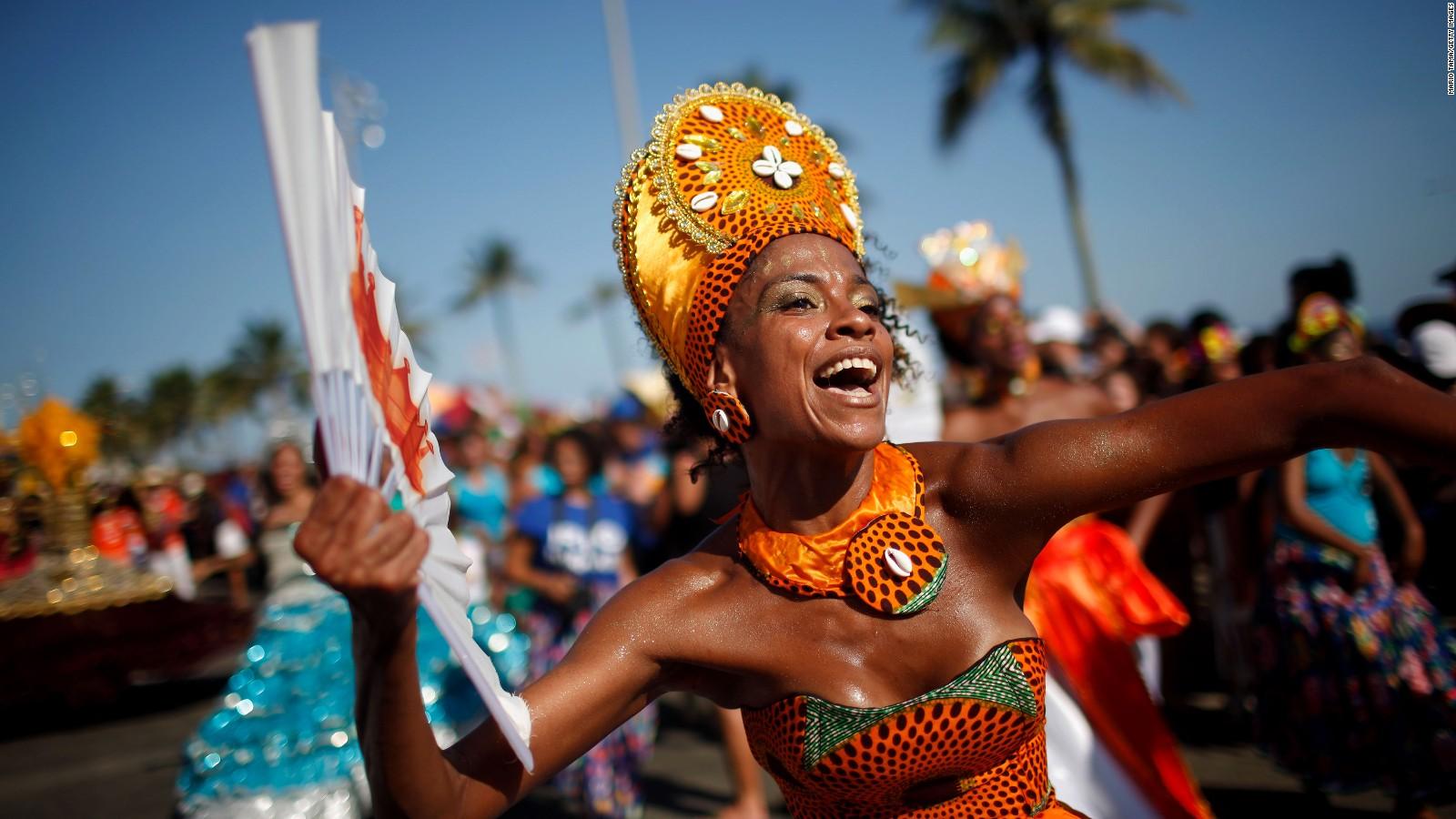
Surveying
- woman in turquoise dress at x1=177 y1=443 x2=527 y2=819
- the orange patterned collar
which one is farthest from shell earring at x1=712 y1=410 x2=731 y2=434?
woman in turquoise dress at x1=177 y1=443 x2=527 y2=819

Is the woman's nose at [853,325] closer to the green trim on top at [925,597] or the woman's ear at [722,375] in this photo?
the woman's ear at [722,375]

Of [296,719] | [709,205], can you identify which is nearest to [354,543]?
[709,205]

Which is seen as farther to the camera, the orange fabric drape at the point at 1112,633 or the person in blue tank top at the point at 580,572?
the person in blue tank top at the point at 580,572

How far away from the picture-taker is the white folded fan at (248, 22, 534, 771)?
1133 millimetres

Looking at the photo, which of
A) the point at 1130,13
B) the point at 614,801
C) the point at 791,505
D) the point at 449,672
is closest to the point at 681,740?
the point at 614,801

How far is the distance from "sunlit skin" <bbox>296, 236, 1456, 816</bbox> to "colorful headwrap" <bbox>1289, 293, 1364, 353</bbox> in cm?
297

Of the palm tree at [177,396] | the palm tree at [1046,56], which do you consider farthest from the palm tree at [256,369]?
the palm tree at [1046,56]

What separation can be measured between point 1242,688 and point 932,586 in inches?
199

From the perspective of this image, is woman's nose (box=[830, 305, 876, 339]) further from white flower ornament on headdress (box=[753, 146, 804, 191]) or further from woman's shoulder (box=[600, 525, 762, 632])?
woman's shoulder (box=[600, 525, 762, 632])

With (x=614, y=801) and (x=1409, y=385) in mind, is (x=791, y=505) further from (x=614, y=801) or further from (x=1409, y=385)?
(x=614, y=801)

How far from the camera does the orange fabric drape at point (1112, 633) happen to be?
2971mm

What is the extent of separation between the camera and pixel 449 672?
4.59 metres

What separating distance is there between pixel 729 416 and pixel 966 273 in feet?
13.3

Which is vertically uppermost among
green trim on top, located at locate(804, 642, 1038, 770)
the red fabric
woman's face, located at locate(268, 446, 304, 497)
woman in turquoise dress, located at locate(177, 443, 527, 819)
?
green trim on top, located at locate(804, 642, 1038, 770)
